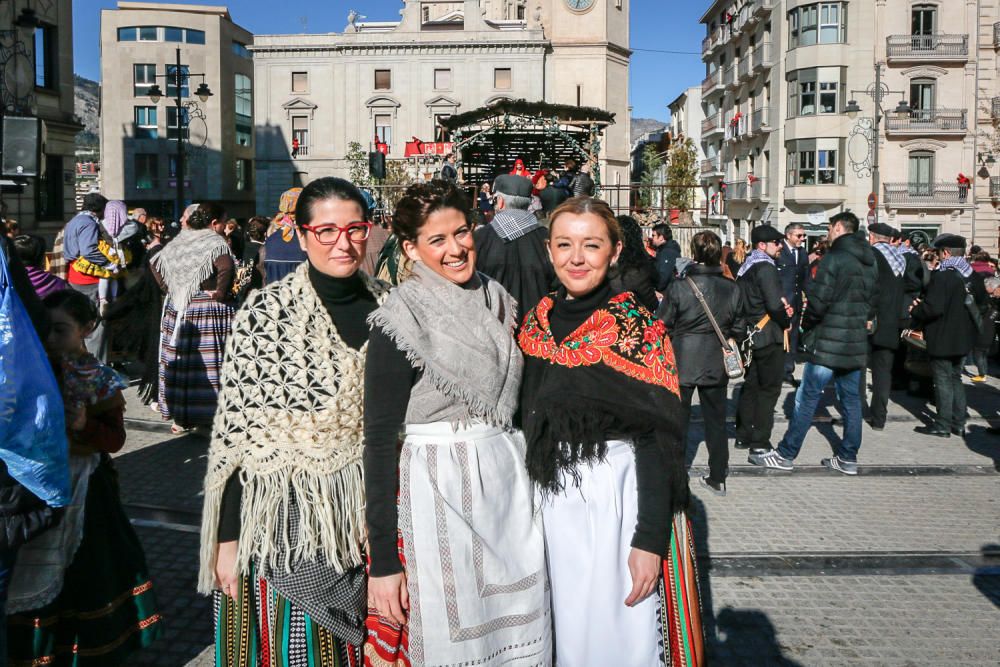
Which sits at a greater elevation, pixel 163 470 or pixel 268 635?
pixel 268 635

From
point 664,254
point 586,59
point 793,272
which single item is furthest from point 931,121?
point 664,254

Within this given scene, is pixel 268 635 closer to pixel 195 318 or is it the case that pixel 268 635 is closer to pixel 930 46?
pixel 195 318

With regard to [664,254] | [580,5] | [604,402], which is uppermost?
[580,5]

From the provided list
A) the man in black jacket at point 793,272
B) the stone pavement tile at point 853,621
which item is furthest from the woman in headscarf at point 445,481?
the man in black jacket at point 793,272

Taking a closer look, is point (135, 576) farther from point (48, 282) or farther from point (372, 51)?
point (372, 51)

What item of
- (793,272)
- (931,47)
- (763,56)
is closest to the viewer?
(793,272)

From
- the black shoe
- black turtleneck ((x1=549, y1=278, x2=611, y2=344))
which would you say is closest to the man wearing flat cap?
black turtleneck ((x1=549, y1=278, x2=611, y2=344))

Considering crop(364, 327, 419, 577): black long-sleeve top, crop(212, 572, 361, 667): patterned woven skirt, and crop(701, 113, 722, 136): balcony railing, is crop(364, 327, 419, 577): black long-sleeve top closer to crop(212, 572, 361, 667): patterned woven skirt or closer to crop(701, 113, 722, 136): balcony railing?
crop(212, 572, 361, 667): patterned woven skirt

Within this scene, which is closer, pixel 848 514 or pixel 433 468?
pixel 433 468

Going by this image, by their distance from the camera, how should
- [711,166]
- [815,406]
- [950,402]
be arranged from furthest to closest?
[711,166]
[950,402]
[815,406]

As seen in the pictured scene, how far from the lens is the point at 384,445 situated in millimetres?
2516

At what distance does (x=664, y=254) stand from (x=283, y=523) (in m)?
8.38

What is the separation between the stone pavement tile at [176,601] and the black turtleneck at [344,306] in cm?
203

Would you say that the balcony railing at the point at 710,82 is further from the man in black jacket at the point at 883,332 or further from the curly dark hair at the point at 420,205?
the curly dark hair at the point at 420,205
